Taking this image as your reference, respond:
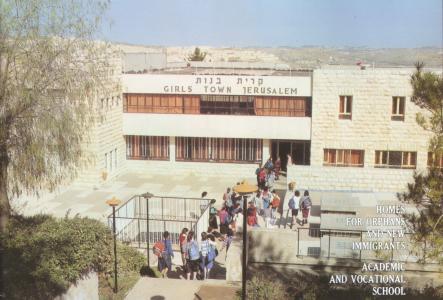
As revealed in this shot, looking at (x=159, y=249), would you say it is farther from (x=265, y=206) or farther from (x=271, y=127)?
(x=271, y=127)

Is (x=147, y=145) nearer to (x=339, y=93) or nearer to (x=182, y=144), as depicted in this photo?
(x=182, y=144)

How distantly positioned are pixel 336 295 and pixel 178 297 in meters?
3.51

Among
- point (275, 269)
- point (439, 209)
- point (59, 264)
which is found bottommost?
point (275, 269)

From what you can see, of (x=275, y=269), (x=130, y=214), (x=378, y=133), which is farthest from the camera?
(x=378, y=133)

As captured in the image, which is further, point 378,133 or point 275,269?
point 378,133

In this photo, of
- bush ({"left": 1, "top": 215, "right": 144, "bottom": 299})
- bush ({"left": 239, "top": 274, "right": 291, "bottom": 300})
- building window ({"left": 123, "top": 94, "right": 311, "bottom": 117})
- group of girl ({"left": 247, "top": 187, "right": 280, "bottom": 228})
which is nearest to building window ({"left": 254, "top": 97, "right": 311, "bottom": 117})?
building window ({"left": 123, "top": 94, "right": 311, "bottom": 117})

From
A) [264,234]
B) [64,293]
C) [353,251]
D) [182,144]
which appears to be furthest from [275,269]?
[182,144]

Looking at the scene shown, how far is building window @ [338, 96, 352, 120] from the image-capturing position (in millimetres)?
25266

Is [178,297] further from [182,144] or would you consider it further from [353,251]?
[182,144]

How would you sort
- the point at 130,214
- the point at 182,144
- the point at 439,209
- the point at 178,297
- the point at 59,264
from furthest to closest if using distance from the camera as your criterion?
the point at 182,144 → the point at 130,214 → the point at 178,297 → the point at 59,264 → the point at 439,209

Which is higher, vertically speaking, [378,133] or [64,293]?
[378,133]

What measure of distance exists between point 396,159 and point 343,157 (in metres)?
2.45

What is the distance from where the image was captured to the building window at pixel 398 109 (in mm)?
24734

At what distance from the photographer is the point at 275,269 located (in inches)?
578
